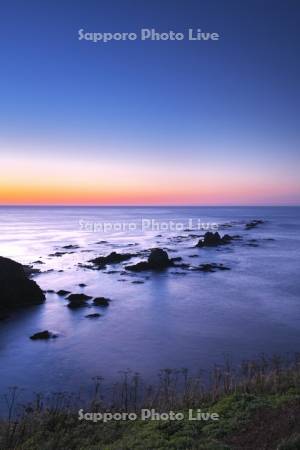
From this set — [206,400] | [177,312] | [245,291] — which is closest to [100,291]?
[177,312]

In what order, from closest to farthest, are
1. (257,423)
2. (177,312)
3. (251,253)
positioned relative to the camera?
(257,423), (177,312), (251,253)

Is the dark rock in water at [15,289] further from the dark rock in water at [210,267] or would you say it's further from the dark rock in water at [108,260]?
the dark rock in water at [210,267]

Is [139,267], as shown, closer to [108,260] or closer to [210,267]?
[108,260]

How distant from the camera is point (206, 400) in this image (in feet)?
44.7

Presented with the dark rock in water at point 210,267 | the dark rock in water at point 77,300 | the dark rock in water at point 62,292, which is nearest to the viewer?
the dark rock in water at point 77,300

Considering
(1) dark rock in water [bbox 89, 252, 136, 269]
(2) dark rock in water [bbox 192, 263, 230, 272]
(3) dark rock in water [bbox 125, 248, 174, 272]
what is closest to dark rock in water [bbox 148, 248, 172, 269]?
(3) dark rock in water [bbox 125, 248, 174, 272]

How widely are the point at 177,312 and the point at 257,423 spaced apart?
21312 millimetres

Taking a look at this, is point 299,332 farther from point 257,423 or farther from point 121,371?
point 257,423

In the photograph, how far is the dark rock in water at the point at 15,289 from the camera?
31.1m

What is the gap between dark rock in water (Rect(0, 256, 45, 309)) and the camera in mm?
31141

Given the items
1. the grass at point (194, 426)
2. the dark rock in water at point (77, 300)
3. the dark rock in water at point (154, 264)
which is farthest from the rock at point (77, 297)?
the grass at point (194, 426)

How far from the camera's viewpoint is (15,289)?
3192 cm

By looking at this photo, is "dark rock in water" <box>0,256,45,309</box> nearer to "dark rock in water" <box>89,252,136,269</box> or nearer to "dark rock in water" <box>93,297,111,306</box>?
"dark rock in water" <box>93,297,111,306</box>

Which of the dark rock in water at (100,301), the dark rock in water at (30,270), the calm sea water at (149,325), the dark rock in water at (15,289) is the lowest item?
the calm sea water at (149,325)
